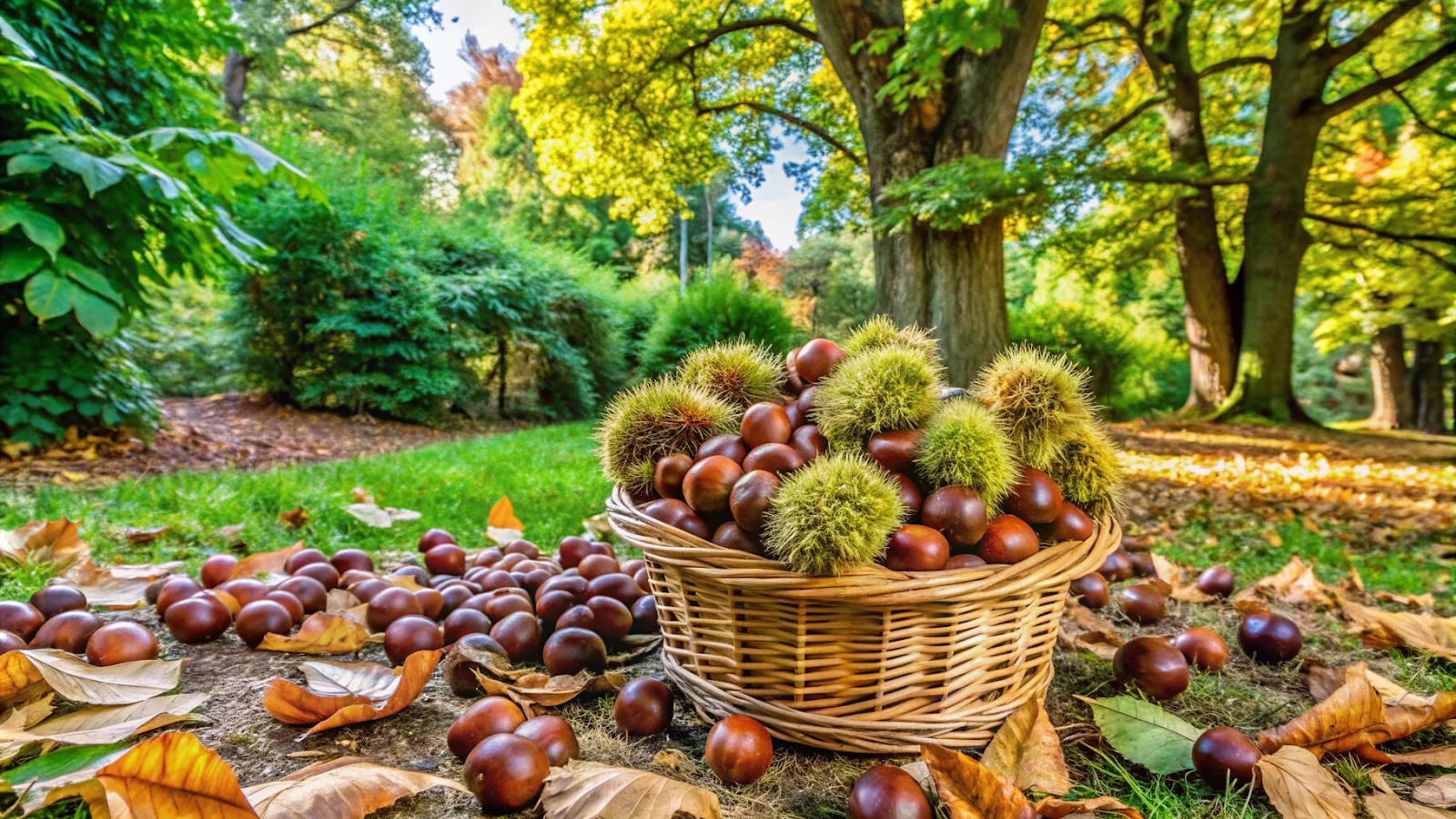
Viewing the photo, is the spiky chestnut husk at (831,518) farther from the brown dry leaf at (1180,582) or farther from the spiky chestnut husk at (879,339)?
the brown dry leaf at (1180,582)

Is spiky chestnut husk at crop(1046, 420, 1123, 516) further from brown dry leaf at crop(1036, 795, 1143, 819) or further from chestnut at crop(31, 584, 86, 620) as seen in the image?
chestnut at crop(31, 584, 86, 620)

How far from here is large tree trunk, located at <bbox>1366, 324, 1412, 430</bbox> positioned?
15.1 meters

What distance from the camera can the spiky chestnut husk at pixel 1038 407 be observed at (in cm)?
148

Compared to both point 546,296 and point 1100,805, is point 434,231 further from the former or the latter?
point 1100,805

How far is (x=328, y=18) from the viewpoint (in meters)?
14.4

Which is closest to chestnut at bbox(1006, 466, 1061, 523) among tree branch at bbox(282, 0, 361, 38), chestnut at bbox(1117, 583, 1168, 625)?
chestnut at bbox(1117, 583, 1168, 625)

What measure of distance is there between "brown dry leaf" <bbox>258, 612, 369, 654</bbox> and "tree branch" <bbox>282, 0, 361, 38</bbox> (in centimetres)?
1635

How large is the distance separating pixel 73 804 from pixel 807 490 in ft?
3.99

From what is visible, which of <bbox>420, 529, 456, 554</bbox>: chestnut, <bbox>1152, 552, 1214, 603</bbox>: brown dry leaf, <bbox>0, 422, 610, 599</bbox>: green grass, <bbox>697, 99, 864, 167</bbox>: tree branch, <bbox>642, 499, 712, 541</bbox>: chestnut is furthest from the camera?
<bbox>697, 99, 864, 167</bbox>: tree branch

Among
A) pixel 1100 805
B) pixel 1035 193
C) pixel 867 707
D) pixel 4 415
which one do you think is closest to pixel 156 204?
pixel 4 415

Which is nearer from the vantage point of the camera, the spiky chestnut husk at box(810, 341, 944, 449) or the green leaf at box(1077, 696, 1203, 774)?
the green leaf at box(1077, 696, 1203, 774)

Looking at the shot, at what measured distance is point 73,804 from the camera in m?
1.03

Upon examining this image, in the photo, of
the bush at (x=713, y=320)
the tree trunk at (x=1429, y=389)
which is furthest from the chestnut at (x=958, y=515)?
the tree trunk at (x=1429, y=389)

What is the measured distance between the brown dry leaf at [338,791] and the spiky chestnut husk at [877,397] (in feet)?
3.14
